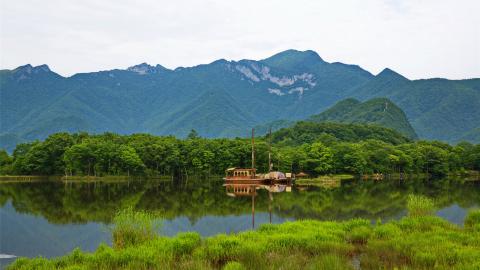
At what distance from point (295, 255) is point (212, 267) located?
3.05m

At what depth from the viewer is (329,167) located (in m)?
90.6

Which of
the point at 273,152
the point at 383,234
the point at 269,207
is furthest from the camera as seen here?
the point at 273,152

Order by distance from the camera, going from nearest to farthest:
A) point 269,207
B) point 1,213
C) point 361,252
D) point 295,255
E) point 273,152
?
point 295,255 → point 361,252 → point 1,213 → point 269,207 → point 273,152

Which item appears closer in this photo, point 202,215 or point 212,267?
point 212,267

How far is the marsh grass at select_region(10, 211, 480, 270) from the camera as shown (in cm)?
1392

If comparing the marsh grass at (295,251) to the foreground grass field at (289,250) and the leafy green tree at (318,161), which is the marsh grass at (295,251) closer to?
the foreground grass field at (289,250)

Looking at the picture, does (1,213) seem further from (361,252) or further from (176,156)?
(176,156)

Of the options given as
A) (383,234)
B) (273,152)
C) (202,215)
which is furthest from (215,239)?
(273,152)

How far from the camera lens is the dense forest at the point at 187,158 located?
279 ft

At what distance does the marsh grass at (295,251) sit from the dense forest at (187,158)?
69841 millimetres

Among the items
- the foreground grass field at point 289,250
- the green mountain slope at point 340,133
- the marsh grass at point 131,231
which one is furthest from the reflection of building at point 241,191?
the green mountain slope at point 340,133

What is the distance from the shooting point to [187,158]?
301 ft

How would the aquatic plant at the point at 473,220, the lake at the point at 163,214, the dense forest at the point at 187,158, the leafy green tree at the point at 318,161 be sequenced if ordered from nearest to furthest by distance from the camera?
the aquatic plant at the point at 473,220, the lake at the point at 163,214, the dense forest at the point at 187,158, the leafy green tree at the point at 318,161

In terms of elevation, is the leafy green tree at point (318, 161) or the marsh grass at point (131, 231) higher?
the leafy green tree at point (318, 161)
